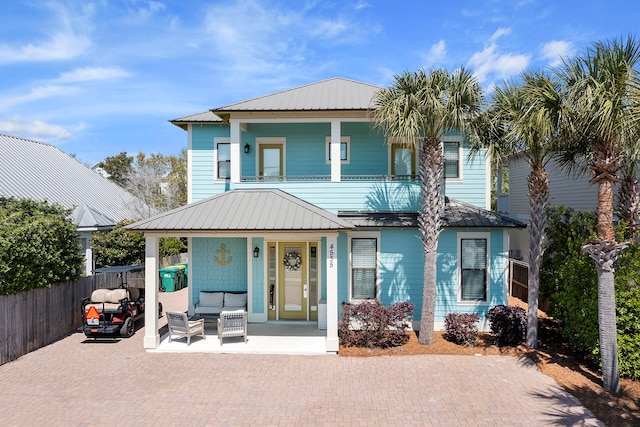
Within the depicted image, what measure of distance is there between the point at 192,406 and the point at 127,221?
15.2 meters

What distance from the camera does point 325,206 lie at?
12828 mm

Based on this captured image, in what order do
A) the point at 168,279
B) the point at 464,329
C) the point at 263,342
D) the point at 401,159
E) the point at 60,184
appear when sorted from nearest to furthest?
the point at 464,329 < the point at 263,342 < the point at 401,159 < the point at 168,279 < the point at 60,184

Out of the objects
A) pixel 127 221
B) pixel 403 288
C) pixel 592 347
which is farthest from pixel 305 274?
pixel 127 221

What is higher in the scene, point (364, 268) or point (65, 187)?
point (65, 187)

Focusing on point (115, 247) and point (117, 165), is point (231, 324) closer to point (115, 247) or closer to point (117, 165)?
point (115, 247)

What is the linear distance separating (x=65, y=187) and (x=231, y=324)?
16.1 m

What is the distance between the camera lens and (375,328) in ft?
35.1

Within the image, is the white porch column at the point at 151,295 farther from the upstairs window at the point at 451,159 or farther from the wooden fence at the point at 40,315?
the upstairs window at the point at 451,159

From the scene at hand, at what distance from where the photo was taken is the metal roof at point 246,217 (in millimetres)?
10383

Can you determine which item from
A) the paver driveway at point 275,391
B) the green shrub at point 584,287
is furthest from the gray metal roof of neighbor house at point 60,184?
the green shrub at point 584,287

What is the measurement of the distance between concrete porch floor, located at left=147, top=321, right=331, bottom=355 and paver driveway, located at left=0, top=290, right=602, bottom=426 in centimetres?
28

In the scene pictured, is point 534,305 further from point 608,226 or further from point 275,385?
point 275,385

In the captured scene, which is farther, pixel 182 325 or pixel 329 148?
pixel 329 148

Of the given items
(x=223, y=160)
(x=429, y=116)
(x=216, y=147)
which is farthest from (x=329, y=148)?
(x=429, y=116)
